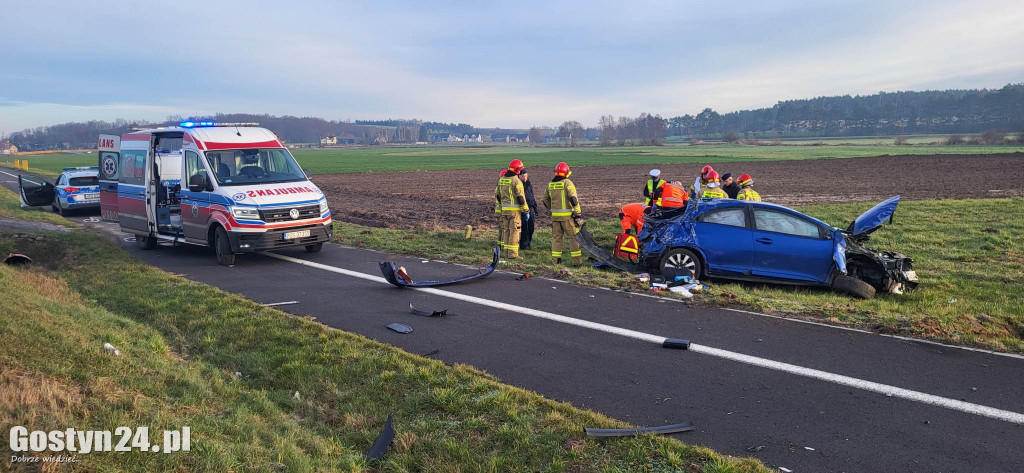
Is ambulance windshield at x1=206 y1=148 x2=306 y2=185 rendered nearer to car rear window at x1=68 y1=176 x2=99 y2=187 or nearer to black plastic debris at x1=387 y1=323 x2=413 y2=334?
black plastic debris at x1=387 y1=323 x2=413 y2=334

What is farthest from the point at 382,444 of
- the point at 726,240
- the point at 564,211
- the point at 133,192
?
the point at 133,192

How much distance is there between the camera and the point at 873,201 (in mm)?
25203

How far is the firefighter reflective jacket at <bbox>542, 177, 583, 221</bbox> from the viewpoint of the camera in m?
12.5

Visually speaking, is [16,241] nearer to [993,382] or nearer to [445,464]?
[445,464]

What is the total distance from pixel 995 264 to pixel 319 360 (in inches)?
484

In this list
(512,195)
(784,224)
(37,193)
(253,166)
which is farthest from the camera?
(37,193)

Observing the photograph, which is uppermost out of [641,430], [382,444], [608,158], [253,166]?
[608,158]

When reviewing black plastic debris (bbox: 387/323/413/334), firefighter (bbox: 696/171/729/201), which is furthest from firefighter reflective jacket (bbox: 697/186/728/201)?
black plastic debris (bbox: 387/323/413/334)

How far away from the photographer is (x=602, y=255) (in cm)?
1221

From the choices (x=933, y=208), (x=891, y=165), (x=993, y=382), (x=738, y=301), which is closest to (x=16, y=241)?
(x=738, y=301)

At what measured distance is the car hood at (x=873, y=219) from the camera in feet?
33.1

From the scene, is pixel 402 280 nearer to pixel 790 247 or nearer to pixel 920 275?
pixel 790 247

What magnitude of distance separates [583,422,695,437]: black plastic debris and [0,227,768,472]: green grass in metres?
0.06

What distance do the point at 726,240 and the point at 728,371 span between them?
4595mm
